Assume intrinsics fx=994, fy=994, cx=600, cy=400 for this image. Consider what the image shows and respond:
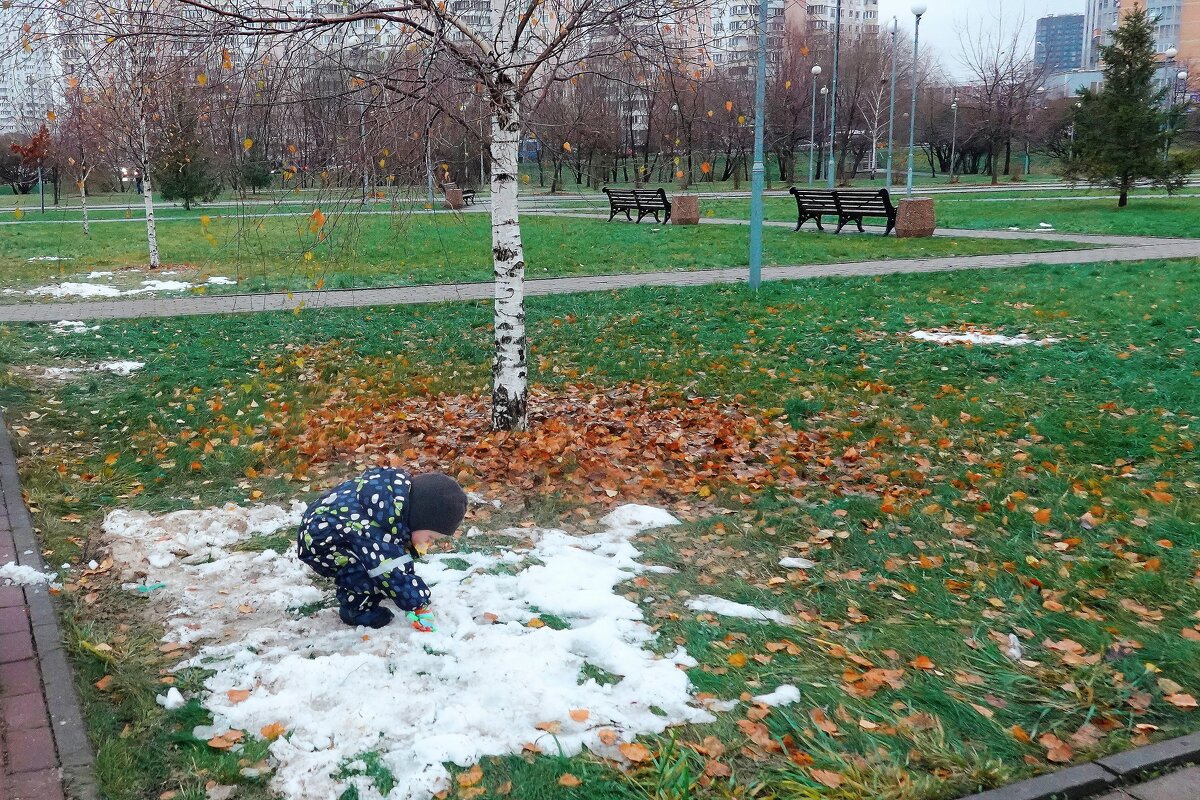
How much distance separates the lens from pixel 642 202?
2611cm

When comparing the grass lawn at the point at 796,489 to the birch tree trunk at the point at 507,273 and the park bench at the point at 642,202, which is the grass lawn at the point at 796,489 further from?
the park bench at the point at 642,202

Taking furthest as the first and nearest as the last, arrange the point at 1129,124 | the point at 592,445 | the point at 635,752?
the point at 1129,124
the point at 592,445
the point at 635,752

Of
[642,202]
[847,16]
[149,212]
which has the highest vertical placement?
[847,16]

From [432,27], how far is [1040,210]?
24269 mm

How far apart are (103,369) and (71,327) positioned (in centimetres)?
276

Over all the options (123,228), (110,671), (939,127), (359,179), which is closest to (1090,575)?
(110,671)

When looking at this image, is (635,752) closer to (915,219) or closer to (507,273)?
(507,273)

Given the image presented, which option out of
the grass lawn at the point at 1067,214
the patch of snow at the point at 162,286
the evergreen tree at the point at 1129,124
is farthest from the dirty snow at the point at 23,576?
the evergreen tree at the point at 1129,124

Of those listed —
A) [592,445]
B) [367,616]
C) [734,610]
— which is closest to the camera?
[367,616]

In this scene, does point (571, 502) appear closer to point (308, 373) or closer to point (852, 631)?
point (852, 631)

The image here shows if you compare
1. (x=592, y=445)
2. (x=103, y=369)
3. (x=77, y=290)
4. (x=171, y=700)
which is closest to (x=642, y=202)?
(x=77, y=290)

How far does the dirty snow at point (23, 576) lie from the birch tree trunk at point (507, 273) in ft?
9.58

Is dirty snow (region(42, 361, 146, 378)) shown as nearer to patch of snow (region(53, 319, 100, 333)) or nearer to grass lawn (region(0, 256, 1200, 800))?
grass lawn (region(0, 256, 1200, 800))

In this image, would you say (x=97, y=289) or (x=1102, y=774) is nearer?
(x=1102, y=774)
